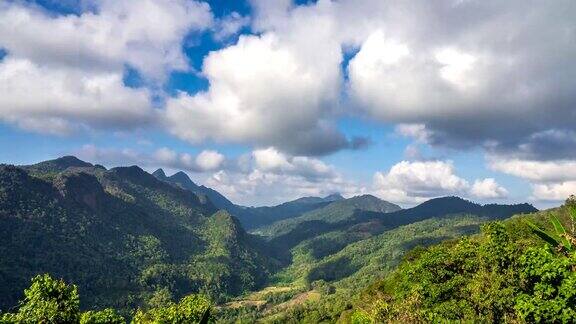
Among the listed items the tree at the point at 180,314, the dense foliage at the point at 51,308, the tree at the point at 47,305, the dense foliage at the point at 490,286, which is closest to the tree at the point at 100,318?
the dense foliage at the point at 51,308

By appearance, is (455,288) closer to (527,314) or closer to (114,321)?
(527,314)

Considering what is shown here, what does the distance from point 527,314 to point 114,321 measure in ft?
124

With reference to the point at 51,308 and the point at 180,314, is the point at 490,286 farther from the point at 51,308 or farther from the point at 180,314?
the point at 51,308

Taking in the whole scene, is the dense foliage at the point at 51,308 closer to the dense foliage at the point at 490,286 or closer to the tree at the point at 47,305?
the tree at the point at 47,305

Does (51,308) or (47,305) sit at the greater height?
(47,305)

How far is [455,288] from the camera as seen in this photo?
64438 mm

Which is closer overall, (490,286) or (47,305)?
(47,305)

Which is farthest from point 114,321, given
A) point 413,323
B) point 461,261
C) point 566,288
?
point 461,261

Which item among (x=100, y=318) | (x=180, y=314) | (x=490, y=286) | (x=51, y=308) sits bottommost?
(x=180, y=314)

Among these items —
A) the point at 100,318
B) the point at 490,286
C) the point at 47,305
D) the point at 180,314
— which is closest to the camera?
the point at 47,305

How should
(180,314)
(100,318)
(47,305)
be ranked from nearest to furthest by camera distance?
(47,305), (100,318), (180,314)

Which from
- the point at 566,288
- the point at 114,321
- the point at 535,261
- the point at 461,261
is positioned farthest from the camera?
the point at 461,261

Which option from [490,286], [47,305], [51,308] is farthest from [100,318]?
[490,286]

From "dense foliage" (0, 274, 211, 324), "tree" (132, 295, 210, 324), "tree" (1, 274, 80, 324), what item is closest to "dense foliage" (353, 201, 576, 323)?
"tree" (132, 295, 210, 324)
